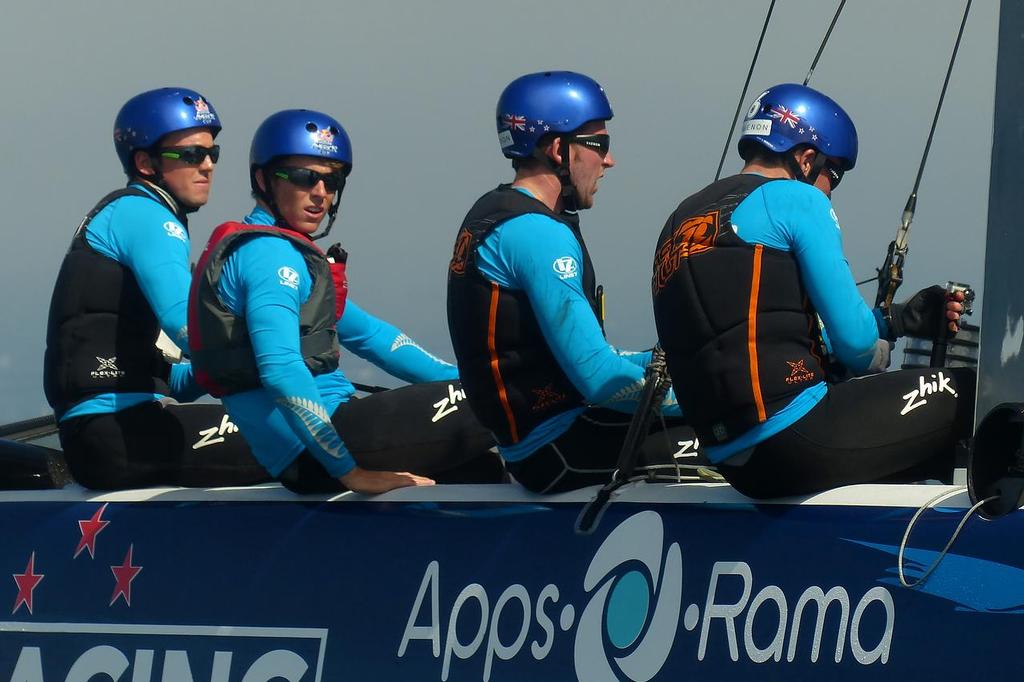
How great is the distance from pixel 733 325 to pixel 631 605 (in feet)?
2.55

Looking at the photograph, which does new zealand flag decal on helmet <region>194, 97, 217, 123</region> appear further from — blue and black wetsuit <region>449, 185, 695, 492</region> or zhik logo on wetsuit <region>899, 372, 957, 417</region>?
zhik logo on wetsuit <region>899, 372, 957, 417</region>

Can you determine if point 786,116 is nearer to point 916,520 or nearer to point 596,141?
point 596,141

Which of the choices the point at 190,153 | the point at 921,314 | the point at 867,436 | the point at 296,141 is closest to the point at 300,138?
the point at 296,141

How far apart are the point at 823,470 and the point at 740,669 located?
0.53m

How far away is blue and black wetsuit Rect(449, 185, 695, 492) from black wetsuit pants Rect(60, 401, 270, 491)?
3.89ft

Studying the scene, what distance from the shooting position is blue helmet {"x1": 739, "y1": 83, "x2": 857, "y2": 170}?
4500 millimetres

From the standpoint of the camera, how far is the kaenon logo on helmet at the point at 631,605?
4.21 metres

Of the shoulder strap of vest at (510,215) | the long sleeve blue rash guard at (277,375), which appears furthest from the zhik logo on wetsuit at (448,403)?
the shoulder strap of vest at (510,215)

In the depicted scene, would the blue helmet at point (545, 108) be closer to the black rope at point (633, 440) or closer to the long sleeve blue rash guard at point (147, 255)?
the black rope at point (633, 440)

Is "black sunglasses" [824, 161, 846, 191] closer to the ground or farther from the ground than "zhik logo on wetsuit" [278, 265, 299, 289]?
farther from the ground

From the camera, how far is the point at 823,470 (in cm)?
411

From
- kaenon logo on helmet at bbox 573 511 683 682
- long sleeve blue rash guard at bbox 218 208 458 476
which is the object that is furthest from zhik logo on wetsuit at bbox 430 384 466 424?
kaenon logo on helmet at bbox 573 511 683 682

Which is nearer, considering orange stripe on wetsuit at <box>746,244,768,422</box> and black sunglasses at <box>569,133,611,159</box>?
orange stripe on wetsuit at <box>746,244,768,422</box>

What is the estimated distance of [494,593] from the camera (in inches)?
180
